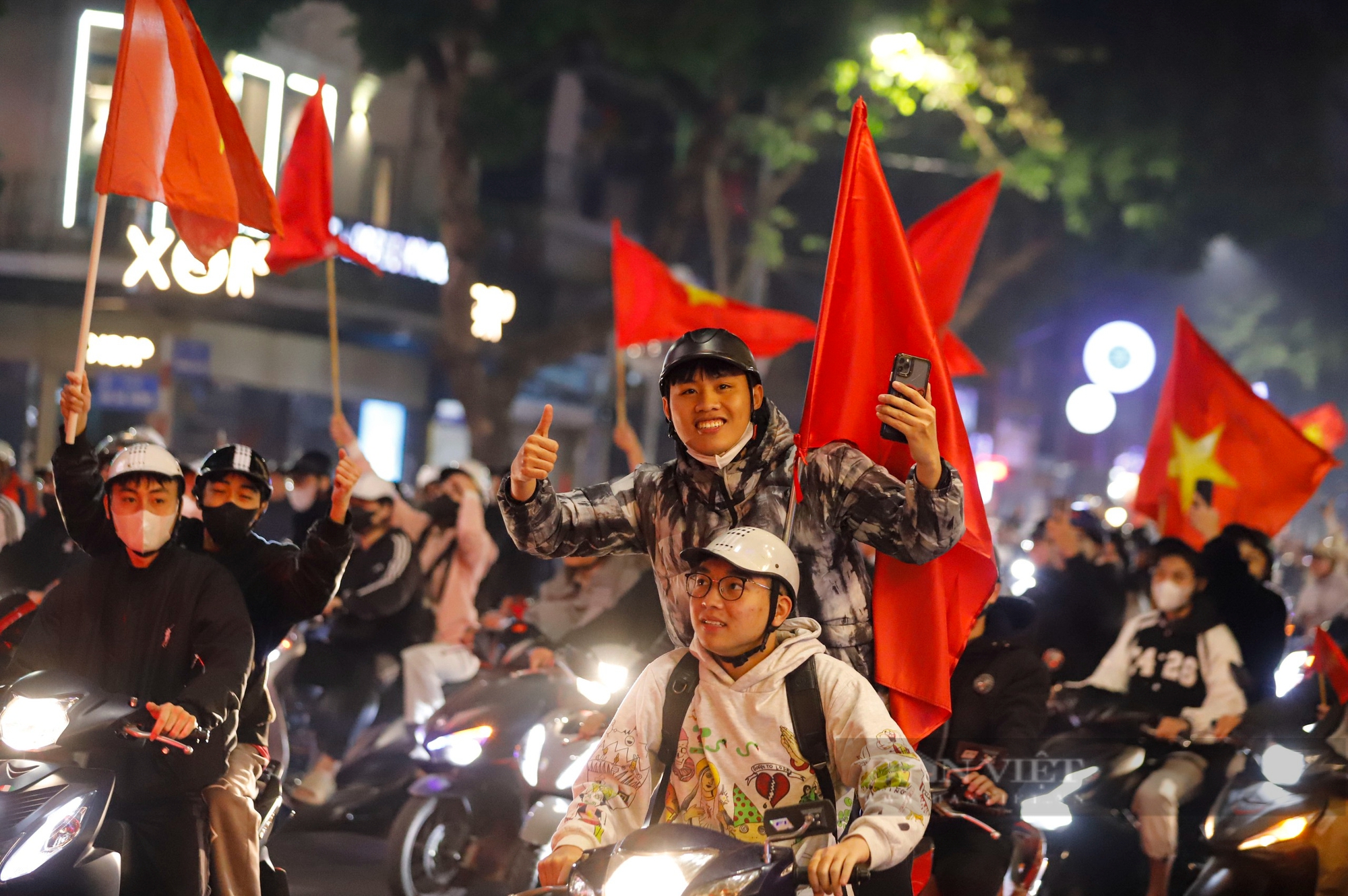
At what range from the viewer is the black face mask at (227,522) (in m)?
5.34

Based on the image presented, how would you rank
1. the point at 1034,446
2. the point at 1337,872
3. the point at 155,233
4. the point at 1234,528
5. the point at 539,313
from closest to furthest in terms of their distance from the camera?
the point at 1337,872 → the point at 1234,528 → the point at 155,233 → the point at 539,313 → the point at 1034,446

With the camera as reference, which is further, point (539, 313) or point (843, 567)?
point (539, 313)

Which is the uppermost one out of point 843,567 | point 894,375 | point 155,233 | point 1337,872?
point 155,233

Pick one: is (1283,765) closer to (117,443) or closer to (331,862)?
(331,862)

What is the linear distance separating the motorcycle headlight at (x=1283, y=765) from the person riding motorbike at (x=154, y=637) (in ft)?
12.7

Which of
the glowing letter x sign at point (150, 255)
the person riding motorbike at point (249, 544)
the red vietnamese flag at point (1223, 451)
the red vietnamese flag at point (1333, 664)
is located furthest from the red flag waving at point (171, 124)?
the glowing letter x sign at point (150, 255)

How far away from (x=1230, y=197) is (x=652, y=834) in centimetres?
2653

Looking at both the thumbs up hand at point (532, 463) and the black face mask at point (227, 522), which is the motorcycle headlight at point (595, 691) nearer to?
the black face mask at point (227, 522)

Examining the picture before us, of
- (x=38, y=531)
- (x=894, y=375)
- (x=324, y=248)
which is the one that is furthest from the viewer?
(x=38, y=531)

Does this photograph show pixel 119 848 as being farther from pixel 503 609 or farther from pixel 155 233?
pixel 155 233

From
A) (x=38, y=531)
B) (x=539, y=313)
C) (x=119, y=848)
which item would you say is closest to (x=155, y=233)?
(x=539, y=313)

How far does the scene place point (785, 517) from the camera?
404 cm

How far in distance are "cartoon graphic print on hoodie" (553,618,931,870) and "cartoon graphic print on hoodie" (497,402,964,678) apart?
0.42 metres

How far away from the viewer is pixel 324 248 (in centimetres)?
813
